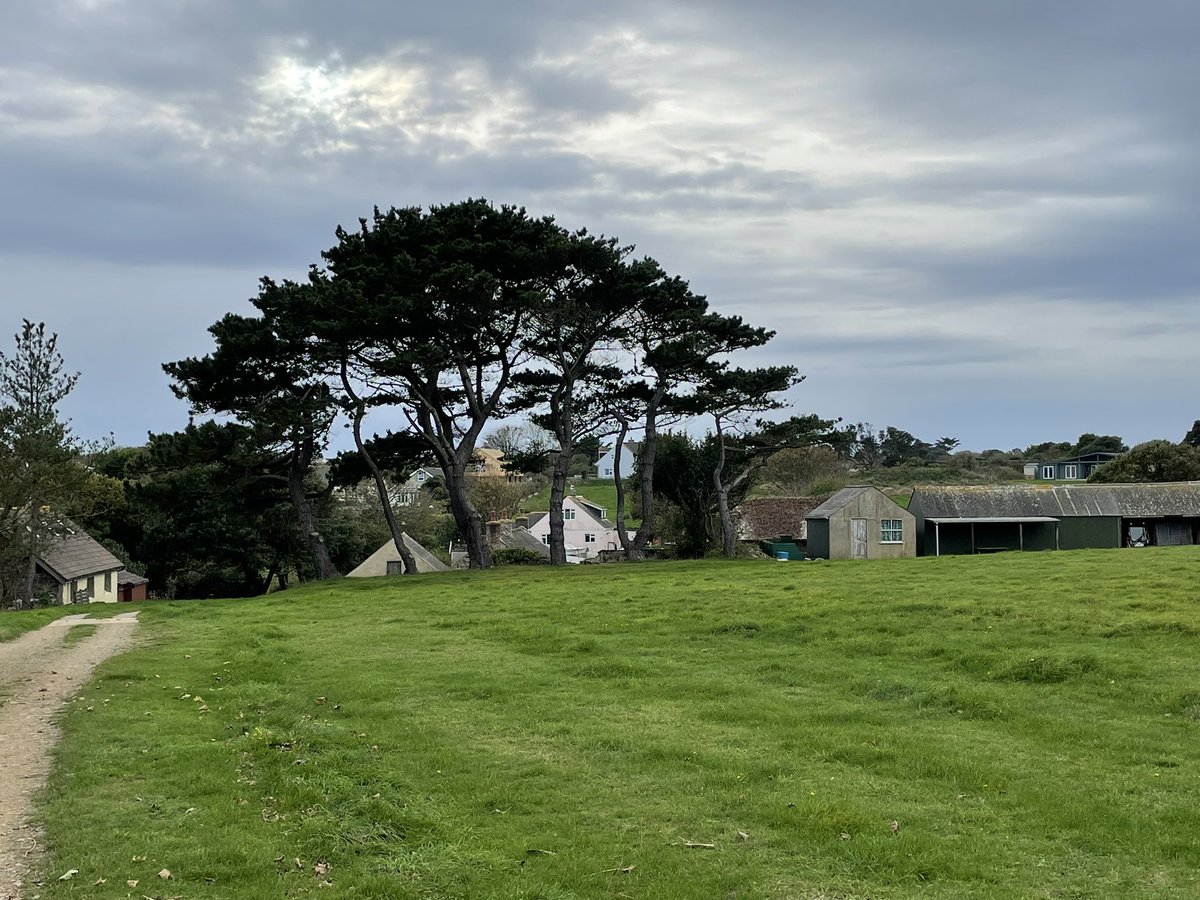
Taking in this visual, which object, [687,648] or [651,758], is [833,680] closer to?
[687,648]

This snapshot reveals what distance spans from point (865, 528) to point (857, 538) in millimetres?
728

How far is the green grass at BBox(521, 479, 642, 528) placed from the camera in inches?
4503

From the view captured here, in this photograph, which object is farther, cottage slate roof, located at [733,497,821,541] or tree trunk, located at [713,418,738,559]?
Answer: cottage slate roof, located at [733,497,821,541]

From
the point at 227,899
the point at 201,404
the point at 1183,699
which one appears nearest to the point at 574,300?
the point at 201,404

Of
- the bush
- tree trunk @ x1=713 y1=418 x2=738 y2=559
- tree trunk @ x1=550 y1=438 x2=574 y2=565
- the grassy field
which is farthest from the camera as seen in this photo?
the bush

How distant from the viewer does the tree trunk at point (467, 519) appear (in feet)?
147

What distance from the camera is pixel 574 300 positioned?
43.7m

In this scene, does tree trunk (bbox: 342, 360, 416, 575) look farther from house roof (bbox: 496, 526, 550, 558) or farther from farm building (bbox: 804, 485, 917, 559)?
house roof (bbox: 496, 526, 550, 558)

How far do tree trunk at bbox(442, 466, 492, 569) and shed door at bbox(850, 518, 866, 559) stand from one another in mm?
19525

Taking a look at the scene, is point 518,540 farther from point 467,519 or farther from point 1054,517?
point 1054,517

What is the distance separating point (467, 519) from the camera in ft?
149

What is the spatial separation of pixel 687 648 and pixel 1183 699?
842 cm

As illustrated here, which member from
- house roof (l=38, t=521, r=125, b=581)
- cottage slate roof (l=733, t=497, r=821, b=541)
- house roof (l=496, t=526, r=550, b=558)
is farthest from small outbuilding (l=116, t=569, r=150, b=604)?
cottage slate roof (l=733, t=497, r=821, b=541)

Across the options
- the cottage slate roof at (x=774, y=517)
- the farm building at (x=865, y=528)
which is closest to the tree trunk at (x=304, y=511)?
the farm building at (x=865, y=528)
